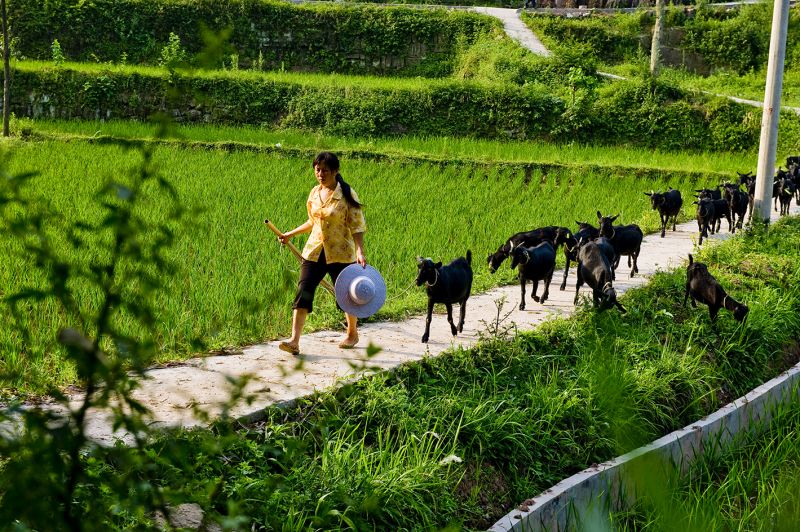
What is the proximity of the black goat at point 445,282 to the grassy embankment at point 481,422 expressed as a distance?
415mm

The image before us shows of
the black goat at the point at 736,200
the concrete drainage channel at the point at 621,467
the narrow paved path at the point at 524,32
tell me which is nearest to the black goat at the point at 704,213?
the black goat at the point at 736,200

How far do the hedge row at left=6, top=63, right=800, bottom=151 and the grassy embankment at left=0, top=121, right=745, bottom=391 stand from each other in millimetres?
1298

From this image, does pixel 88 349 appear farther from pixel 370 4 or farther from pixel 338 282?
pixel 370 4

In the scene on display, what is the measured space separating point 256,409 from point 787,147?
15.2 m

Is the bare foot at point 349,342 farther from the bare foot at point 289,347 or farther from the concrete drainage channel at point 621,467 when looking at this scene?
the concrete drainage channel at point 621,467

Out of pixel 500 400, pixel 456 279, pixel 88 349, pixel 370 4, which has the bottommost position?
pixel 500 400

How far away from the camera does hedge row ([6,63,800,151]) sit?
1758 cm

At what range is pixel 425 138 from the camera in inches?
677

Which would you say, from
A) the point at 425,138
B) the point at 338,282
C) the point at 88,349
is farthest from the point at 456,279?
the point at 425,138

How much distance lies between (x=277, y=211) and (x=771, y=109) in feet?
16.4

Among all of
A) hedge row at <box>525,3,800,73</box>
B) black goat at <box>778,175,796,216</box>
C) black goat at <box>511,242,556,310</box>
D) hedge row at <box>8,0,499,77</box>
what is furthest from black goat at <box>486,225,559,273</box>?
hedge row at <box>525,3,800,73</box>

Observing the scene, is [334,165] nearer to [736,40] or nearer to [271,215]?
[271,215]

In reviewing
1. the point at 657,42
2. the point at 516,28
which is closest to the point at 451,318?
the point at 657,42

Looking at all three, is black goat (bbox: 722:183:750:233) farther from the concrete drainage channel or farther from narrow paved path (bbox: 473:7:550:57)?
narrow paved path (bbox: 473:7:550:57)
